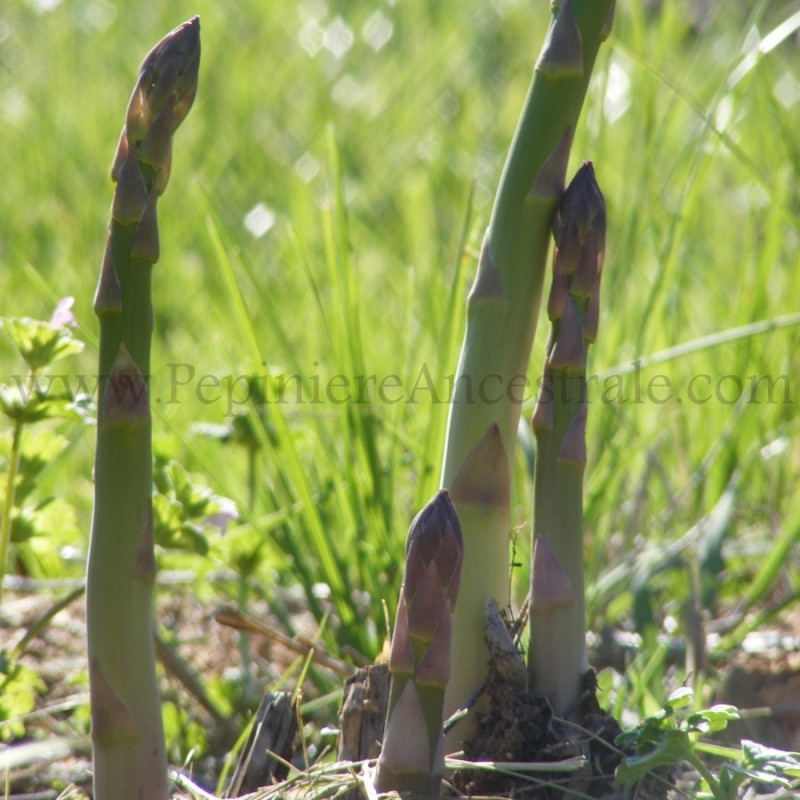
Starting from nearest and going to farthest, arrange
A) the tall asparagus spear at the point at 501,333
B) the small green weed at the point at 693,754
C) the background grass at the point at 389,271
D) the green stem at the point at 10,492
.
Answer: the small green weed at the point at 693,754 → the tall asparagus spear at the point at 501,333 → the green stem at the point at 10,492 → the background grass at the point at 389,271

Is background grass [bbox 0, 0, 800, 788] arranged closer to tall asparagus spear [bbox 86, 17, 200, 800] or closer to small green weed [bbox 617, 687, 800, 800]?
tall asparagus spear [bbox 86, 17, 200, 800]

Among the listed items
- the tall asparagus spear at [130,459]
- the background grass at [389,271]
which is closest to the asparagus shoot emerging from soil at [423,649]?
the tall asparagus spear at [130,459]

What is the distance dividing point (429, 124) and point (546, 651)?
8.69 feet

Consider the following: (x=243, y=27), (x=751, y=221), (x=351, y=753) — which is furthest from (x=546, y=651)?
(x=243, y=27)

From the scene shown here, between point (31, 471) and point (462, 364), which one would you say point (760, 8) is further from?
point (31, 471)

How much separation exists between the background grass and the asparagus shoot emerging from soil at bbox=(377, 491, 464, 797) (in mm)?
383

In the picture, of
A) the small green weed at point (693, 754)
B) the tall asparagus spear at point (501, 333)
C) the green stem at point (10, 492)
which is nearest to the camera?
the small green weed at point (693, 754)

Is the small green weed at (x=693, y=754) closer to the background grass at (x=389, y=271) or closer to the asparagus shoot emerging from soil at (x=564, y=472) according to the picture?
the asparagus shoot emerging from soil at (x=564, y=472)

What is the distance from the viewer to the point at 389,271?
234cm

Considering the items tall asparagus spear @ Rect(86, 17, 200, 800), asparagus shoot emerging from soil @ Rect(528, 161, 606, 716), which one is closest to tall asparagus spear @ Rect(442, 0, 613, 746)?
asparagus shoot emerging from soil @ Rect(528, 161, 606, 716)

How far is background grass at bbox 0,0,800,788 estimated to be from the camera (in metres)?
1.29

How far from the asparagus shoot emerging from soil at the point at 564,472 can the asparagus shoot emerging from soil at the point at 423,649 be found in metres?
0.12

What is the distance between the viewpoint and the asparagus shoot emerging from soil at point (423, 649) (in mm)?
743

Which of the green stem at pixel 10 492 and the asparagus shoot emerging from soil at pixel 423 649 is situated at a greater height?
the green stem at pixel 10 492
